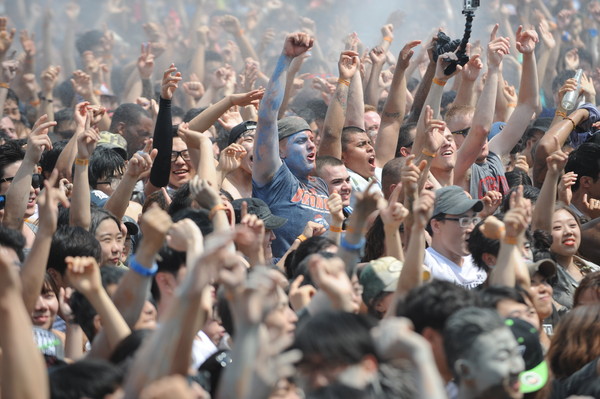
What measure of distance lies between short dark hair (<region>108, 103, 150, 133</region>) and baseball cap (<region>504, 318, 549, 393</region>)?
177 inches

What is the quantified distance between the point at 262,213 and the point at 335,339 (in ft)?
7.09

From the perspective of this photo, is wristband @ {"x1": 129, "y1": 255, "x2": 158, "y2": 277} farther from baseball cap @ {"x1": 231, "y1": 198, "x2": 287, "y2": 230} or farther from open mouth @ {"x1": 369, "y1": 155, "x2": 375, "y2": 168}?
open mouth @ {"x1": 369, "y1": 155, "x2": 375, "y2": 168}

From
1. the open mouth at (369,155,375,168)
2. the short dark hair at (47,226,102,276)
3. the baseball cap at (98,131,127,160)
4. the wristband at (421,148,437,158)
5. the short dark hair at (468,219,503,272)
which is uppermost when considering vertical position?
the short dark hair at (47,226,102,276)

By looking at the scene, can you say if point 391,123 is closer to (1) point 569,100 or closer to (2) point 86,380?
(1) point 569,100

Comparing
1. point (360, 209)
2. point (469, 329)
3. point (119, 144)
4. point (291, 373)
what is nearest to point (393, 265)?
point (360, 209)

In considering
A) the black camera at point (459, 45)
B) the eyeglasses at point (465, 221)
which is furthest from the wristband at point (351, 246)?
the black camera at point (459, 45)

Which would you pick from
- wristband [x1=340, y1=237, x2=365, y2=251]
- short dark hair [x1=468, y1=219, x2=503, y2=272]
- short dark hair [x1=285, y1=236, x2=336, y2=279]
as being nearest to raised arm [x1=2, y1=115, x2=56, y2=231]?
short dark hair [x1=285, y1=236, x2=336, y2=279]

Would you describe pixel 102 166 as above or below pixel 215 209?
below

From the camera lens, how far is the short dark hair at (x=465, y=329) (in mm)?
2896

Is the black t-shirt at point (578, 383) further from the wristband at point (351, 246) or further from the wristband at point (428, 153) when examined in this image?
the wristband at point (428, 153)

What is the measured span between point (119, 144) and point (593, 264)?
8.71ft

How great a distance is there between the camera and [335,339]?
2.63m

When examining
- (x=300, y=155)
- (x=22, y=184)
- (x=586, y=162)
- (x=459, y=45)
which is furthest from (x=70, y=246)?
(x=586, y=162)

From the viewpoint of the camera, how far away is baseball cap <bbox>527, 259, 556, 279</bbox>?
14.1 ft
